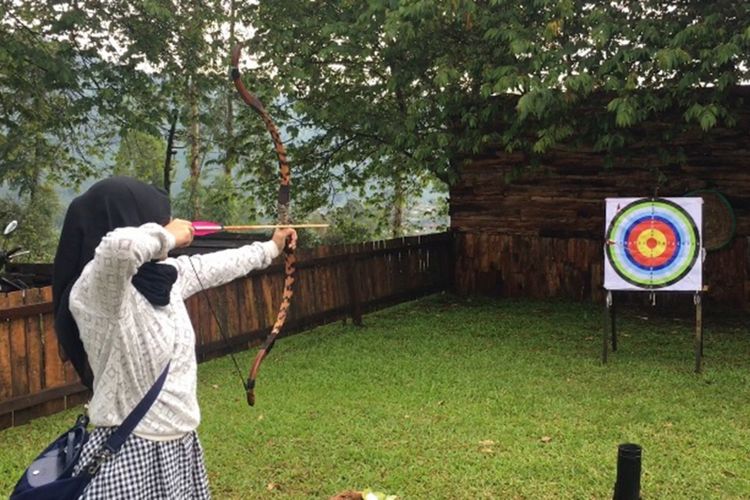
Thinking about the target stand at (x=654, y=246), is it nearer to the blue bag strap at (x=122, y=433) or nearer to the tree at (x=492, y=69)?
the tree at (x=492, y=69)

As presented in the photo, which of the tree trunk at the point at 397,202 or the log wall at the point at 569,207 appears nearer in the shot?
the log wall at the point at 569,207

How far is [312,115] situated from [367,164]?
251cm

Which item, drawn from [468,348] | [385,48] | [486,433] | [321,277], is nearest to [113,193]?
[486,433]

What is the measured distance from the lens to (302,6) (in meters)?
9.56

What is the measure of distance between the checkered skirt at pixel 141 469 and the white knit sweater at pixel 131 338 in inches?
1.3

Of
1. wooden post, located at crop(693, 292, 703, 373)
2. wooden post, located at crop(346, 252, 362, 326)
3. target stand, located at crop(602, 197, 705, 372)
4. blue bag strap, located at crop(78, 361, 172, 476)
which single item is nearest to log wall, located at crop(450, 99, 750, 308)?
target stand, located at crop(602, 197, 705, 372)

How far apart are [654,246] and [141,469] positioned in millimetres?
5589

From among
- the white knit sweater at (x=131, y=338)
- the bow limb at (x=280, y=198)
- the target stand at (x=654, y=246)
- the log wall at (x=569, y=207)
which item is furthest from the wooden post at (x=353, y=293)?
the white knit sweater at (x=131, y=338)

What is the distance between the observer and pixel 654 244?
6457 mm

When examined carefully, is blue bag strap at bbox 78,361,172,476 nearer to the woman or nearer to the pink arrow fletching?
the woman

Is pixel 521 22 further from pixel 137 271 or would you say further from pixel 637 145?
pixel 137 271

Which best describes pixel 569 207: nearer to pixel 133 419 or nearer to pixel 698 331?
pixel 698 331

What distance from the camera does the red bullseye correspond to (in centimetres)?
639

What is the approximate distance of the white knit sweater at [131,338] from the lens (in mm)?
1722
